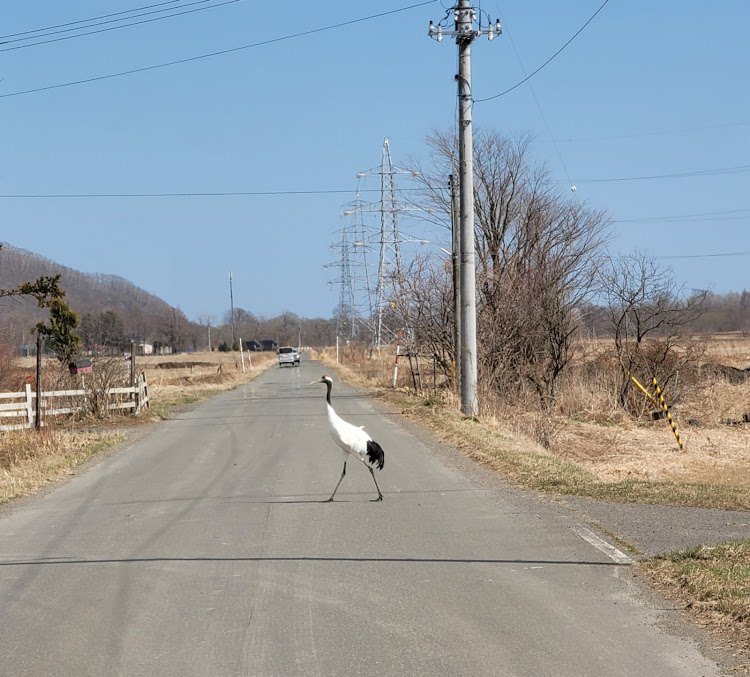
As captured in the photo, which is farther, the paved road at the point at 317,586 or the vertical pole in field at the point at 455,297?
the vertical pole in field at the point at 455,297

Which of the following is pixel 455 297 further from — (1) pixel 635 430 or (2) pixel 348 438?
(2) pixel 348 438

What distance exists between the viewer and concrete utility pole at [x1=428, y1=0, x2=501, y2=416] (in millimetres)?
21078

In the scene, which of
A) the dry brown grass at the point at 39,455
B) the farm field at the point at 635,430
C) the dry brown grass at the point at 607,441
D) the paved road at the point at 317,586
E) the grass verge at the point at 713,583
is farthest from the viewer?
the farm field at the point at 635,430

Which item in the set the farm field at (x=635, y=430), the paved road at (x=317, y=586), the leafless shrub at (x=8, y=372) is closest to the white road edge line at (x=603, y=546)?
the paved road at (x=317, y=586)

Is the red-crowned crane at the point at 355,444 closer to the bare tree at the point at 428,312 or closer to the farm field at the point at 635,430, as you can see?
the farm field at the point at 635,430

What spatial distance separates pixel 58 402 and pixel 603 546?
1920 centimetres

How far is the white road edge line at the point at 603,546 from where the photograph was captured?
7684mm

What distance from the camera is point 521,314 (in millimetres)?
29016

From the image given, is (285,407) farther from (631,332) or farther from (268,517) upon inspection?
(268,517)

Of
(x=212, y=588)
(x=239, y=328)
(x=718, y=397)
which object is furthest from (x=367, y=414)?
(x=239, y=328)

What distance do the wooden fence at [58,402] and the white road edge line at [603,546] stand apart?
14.8 metres

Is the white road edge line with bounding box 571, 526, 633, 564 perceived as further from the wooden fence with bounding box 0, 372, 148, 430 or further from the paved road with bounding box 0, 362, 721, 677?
the wooden fence with bounding box 0, 372, 148, 430

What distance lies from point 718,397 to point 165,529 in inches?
909

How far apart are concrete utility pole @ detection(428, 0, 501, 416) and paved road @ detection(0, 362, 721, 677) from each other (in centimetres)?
849
